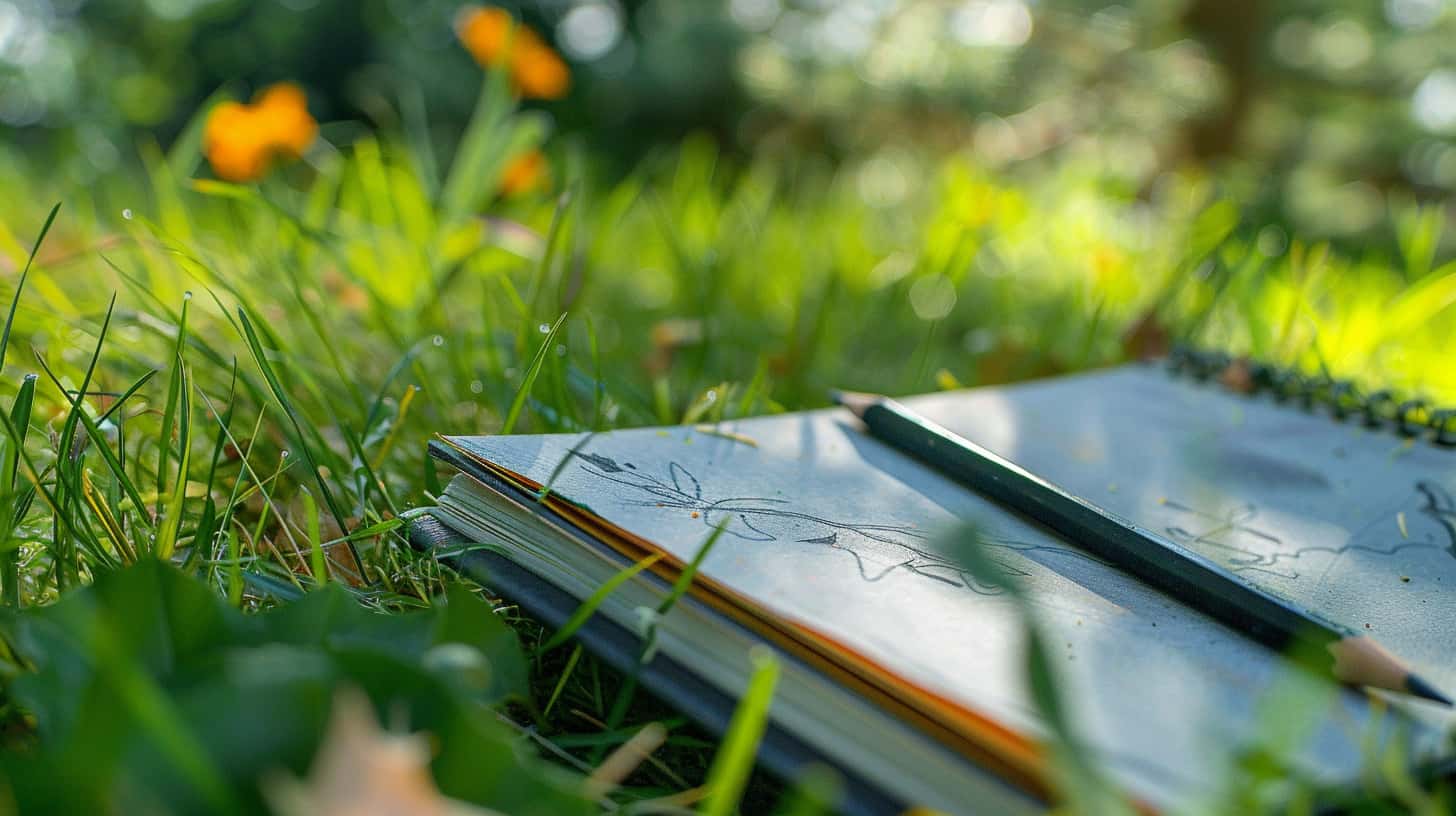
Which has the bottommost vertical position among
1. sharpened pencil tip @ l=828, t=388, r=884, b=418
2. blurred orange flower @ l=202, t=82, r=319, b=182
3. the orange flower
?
sharpened pencil tip @ l=828, t=388, r=884, b=418

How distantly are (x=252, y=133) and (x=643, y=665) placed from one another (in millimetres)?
1138

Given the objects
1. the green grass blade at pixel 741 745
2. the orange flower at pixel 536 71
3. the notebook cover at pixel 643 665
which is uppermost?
the orange flower at pixel 536 71

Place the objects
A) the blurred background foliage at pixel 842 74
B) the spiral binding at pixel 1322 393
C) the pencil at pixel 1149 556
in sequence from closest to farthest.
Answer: the pencil at pixel 1149 556 → the spiral binding at pixel 1322 393 → the blurred background foliage at pixel 842 74

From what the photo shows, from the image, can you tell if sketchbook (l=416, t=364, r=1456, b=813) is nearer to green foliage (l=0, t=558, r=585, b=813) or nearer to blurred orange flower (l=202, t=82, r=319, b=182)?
green foliage (l=0, t=558, r=585, b=813)

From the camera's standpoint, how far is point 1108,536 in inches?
19.8

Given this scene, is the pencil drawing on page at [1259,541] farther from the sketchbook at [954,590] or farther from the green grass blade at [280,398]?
the green grass blade at [280,398]

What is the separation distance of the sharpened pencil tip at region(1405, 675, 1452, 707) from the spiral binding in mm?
472

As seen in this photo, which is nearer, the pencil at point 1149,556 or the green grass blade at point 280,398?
the pencil at point 1149,556

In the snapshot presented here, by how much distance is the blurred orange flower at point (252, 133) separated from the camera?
4.20ft

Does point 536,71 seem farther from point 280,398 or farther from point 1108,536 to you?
point 1108,536

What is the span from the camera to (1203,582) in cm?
46

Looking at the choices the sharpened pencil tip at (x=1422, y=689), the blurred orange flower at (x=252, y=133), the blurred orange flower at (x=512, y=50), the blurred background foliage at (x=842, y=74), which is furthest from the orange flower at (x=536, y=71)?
the sharpened pencil tip at (x=1422, y=689)

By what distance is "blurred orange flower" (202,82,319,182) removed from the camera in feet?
4.20

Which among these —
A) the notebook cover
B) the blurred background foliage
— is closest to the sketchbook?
the notebook cover
